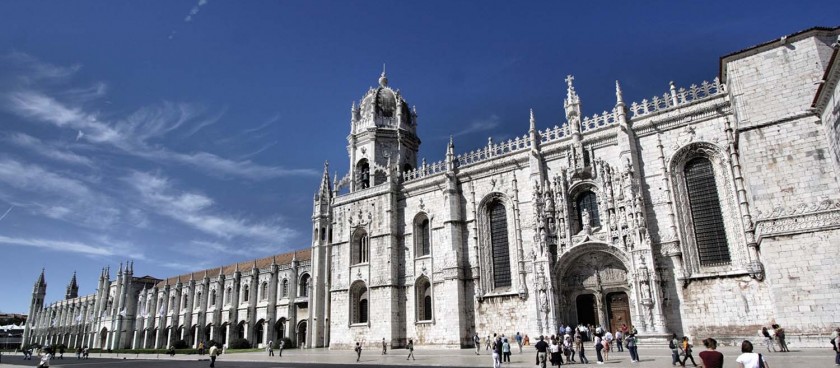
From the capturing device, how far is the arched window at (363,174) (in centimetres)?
4134

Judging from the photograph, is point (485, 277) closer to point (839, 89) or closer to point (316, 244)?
point (316, 244)

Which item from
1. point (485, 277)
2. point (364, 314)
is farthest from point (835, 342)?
point (364, 314)

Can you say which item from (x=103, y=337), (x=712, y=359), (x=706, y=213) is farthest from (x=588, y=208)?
(x=103, y=337)

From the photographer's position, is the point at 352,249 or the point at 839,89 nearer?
the point at 839,89

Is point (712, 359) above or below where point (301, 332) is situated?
below

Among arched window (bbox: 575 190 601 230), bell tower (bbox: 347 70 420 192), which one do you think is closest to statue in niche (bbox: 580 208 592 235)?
arched window (bbox: 575 190 601 230)

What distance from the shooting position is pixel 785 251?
2005 centimetres

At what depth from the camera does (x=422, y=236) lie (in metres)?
36.6

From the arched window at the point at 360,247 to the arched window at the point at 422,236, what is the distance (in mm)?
4592

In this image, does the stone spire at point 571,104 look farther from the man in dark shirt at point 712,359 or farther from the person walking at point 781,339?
the man in dark shirt at point 712,359

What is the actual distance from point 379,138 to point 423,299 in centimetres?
1374

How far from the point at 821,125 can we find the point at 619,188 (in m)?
9.15

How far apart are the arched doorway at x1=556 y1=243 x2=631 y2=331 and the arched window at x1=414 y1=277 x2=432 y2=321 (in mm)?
9650

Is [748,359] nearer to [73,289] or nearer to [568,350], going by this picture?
[568,350]
